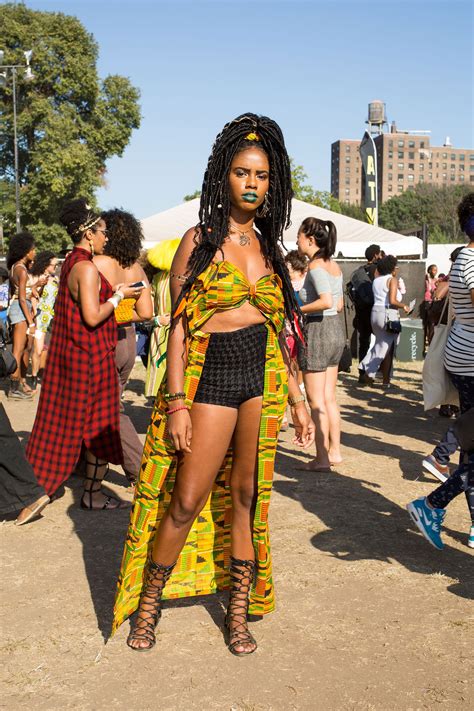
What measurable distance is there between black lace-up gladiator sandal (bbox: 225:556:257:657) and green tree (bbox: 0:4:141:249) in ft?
120

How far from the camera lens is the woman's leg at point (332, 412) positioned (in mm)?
6391

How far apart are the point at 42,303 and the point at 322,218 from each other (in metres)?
6.52

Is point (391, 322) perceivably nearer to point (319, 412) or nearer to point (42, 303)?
point (42, 303)

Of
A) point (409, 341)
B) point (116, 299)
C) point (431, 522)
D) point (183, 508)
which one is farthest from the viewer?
point (409, 341)

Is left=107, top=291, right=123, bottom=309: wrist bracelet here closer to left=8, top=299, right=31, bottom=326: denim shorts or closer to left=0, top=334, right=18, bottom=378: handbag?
left=0, top=334, right=18, bottom=378: handbag

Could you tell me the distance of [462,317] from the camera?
4.97 m

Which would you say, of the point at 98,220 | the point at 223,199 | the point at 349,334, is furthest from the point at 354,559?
the point at 349,334

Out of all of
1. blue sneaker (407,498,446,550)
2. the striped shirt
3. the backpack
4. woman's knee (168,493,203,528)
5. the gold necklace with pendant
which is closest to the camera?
woman's knee (168,493,203,528)

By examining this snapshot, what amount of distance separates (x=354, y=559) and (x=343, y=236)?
13.1m

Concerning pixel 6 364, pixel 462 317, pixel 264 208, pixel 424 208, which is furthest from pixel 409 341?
pixel 424 208

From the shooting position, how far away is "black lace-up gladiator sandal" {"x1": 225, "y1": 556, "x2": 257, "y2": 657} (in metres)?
3.37

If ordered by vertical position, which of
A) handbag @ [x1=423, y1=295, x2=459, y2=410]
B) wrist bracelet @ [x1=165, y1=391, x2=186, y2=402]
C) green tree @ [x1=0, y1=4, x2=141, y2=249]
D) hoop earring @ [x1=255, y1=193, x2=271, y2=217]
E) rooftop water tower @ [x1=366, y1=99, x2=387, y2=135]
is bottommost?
handbag @ [x1=423, y1=295, x2=459, y2=410]

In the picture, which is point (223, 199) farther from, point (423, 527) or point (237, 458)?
point (423, 527)

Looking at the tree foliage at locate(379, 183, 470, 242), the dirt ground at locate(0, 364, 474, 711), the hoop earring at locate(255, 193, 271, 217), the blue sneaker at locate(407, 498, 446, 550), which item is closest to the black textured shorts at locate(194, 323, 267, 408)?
the hoop earring at locate(255, 193, 271, 217)
